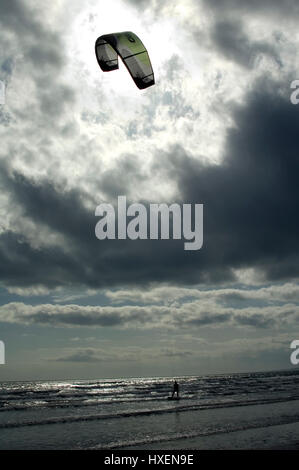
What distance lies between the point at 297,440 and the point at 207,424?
19.4 ft

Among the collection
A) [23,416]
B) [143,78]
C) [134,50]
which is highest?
[134,50]

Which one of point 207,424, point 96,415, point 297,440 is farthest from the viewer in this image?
point 96,415

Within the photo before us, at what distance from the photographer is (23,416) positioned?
27484 millimetres
